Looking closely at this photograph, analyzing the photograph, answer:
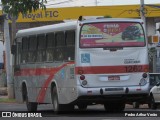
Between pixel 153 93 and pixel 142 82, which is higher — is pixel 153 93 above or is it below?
below

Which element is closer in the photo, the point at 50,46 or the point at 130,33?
the point at 130,33

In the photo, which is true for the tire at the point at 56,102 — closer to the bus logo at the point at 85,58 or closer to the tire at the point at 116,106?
the tire at the point at 116,106

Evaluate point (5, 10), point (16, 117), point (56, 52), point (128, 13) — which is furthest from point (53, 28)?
point (128, 13)

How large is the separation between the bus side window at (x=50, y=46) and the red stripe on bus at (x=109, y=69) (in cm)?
222

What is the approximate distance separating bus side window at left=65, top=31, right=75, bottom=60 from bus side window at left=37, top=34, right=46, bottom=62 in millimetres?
1991

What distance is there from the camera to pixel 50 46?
2181 centimetres

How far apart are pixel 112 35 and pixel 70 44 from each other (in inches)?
59.4

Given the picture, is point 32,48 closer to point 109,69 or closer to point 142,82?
point 109,69

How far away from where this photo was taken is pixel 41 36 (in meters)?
22.7

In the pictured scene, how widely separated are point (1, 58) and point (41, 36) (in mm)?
36673

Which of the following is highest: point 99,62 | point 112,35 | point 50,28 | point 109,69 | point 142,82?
point 50,28

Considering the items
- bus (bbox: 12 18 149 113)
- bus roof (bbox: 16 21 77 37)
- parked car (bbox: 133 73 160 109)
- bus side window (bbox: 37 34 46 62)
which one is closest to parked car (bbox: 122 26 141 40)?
bus (bbox: 12 18 149 113)

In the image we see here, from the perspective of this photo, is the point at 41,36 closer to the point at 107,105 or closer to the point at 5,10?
the point at 107,105

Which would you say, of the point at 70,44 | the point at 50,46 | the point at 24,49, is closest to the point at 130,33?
the point at 70,44
